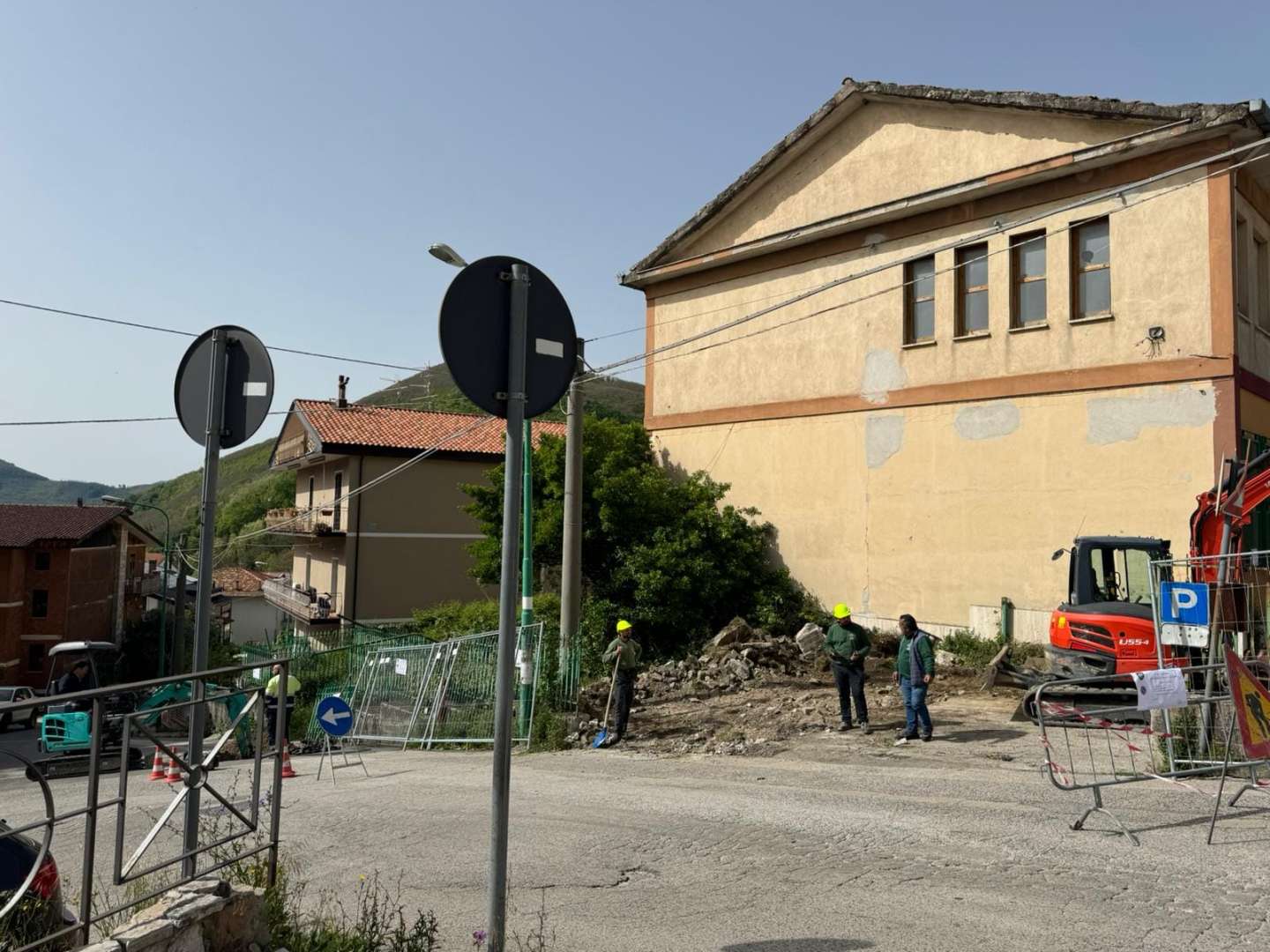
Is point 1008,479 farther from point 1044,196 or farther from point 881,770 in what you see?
point 881,770

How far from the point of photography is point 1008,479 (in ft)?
60.7

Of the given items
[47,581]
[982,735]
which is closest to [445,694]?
[982,735]

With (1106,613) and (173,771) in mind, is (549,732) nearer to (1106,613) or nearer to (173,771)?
(1106,613)

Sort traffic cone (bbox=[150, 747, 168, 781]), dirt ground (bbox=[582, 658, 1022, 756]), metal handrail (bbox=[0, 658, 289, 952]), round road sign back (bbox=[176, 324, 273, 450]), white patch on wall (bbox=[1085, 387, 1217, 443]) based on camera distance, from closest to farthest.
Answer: metal handrail (bbox=[0, 658, 289, 952])
round road sign back (bbox=[176, 324, 273, 450])
traffic cone (bbox=[150, 747, 168, 781])
dirt ground (bbox=[582, 658, 1022, 756])
white patch on wall (bbox=[1085, 387, 1217, 443])

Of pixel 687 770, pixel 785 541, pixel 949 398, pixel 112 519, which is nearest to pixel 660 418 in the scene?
pixel 785 541

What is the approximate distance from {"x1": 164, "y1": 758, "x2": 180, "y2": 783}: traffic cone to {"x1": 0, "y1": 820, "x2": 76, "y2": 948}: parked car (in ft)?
1.83

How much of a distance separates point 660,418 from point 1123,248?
1160cm

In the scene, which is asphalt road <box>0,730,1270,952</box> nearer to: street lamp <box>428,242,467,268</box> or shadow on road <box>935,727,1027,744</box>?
shadow on road <box>935,727,1027,744</box>

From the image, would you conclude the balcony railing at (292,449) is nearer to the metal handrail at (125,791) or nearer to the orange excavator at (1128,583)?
the orange excavator at (1128,583)

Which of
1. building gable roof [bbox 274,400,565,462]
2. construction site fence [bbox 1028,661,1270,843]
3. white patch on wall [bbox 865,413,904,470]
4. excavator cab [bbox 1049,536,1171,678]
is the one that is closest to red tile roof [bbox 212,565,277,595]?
building gable roof [bbox 274,400,565,462]

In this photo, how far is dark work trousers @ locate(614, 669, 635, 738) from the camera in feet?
43.3

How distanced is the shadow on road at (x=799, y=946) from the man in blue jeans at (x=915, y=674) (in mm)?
6922

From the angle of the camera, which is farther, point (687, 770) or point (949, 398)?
point (949, 398)

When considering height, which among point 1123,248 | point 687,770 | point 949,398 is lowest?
point 687,770
